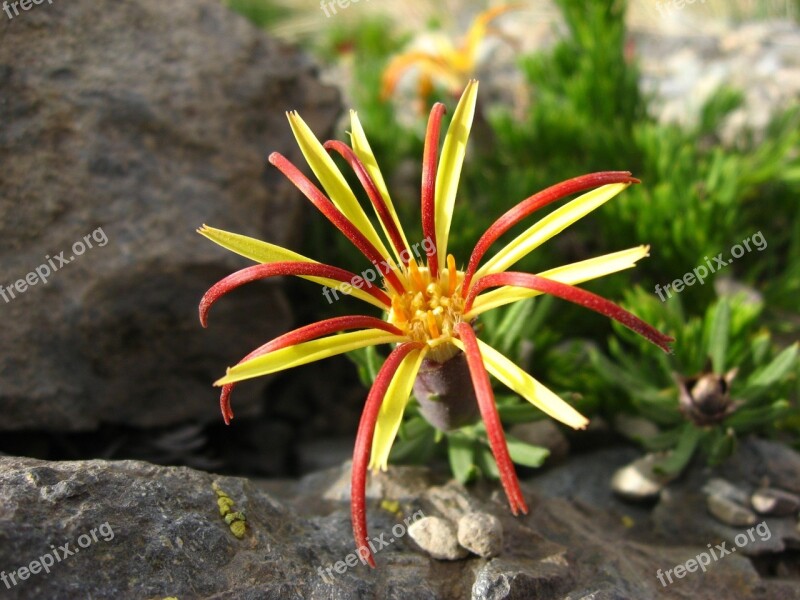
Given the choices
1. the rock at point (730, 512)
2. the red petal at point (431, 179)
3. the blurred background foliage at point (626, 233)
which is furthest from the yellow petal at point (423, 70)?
the rock at point (730, 512)

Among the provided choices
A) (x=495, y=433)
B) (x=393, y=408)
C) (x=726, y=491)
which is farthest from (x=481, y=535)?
(x=726, y=491)

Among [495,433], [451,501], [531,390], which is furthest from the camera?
[451,501]

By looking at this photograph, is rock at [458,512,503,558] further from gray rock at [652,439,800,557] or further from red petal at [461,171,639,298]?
gray rock at [652,439,800,557]

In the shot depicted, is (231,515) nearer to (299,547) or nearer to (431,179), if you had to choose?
(299,547)

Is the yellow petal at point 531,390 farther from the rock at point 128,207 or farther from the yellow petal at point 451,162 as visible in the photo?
the rock at point 128,207

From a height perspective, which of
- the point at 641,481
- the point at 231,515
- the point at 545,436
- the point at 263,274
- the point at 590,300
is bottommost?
the point at 641,481

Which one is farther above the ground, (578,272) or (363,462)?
(578,272)
